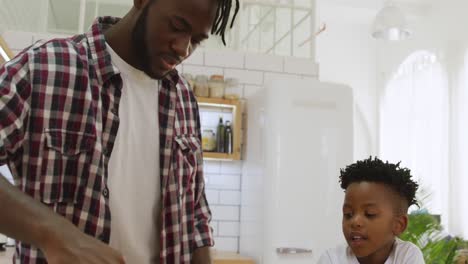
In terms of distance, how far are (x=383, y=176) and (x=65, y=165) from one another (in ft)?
3.11

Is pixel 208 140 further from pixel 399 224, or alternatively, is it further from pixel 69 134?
pixel 69 134

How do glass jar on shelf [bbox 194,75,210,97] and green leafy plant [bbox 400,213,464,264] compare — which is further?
glass jar on shelf [bbox 194,75,210,97]

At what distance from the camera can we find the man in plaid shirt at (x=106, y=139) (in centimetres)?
79

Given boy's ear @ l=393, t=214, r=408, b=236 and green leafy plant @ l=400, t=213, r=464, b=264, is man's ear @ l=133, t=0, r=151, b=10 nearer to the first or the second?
boy's ear @ l=393, t=214, r=408, b=236

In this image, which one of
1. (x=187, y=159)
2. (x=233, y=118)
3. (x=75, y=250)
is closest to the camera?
(x=75, y=250)

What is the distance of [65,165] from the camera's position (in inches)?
35.2

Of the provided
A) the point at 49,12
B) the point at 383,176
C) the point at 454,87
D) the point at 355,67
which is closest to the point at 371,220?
the point at 383,176

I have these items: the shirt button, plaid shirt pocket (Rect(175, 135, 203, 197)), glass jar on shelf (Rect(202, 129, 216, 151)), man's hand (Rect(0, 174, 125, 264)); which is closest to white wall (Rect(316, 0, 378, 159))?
glass jar on shelf (Rect(202, 129, 216, 151))

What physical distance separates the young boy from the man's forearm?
91cm

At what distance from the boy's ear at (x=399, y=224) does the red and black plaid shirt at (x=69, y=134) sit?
2.32ft

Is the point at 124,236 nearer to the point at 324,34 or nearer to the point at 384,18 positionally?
the point at 384,18

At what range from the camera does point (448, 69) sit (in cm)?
602

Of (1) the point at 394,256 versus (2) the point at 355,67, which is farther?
(2) the point at 355,67

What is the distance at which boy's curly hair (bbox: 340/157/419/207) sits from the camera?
4.96 feet
